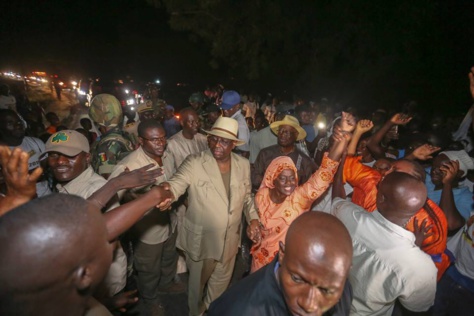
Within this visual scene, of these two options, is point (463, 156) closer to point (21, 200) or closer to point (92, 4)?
point (21, 200)

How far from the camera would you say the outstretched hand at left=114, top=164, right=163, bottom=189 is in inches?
95.0

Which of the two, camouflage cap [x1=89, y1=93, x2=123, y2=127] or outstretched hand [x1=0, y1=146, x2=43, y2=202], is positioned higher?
outstretched hand [x1=0, y1=146, x2=43, y2=202]

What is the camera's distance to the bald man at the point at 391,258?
2.02m

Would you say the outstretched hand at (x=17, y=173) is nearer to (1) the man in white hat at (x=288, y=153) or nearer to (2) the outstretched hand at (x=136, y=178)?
(2) the outstretched hand at (x=136, y=178)

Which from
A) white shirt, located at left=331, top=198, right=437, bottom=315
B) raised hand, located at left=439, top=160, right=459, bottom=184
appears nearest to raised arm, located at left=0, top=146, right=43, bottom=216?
white shirt, located at left=331, top=198, right=437, bottom=315

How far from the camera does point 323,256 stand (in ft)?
4.76

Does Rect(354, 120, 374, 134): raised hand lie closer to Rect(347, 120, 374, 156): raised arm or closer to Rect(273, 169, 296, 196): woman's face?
Rect(347, 120, 374, 156): raised arm

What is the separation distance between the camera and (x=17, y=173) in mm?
1749

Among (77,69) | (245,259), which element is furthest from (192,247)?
(77,69)

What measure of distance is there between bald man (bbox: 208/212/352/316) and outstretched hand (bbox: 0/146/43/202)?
Answer: 136 cm

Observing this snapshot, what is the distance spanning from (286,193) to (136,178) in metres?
1.49

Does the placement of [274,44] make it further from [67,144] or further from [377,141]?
[67,144]

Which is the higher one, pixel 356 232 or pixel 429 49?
pixel 429 49

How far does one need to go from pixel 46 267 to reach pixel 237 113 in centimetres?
540
